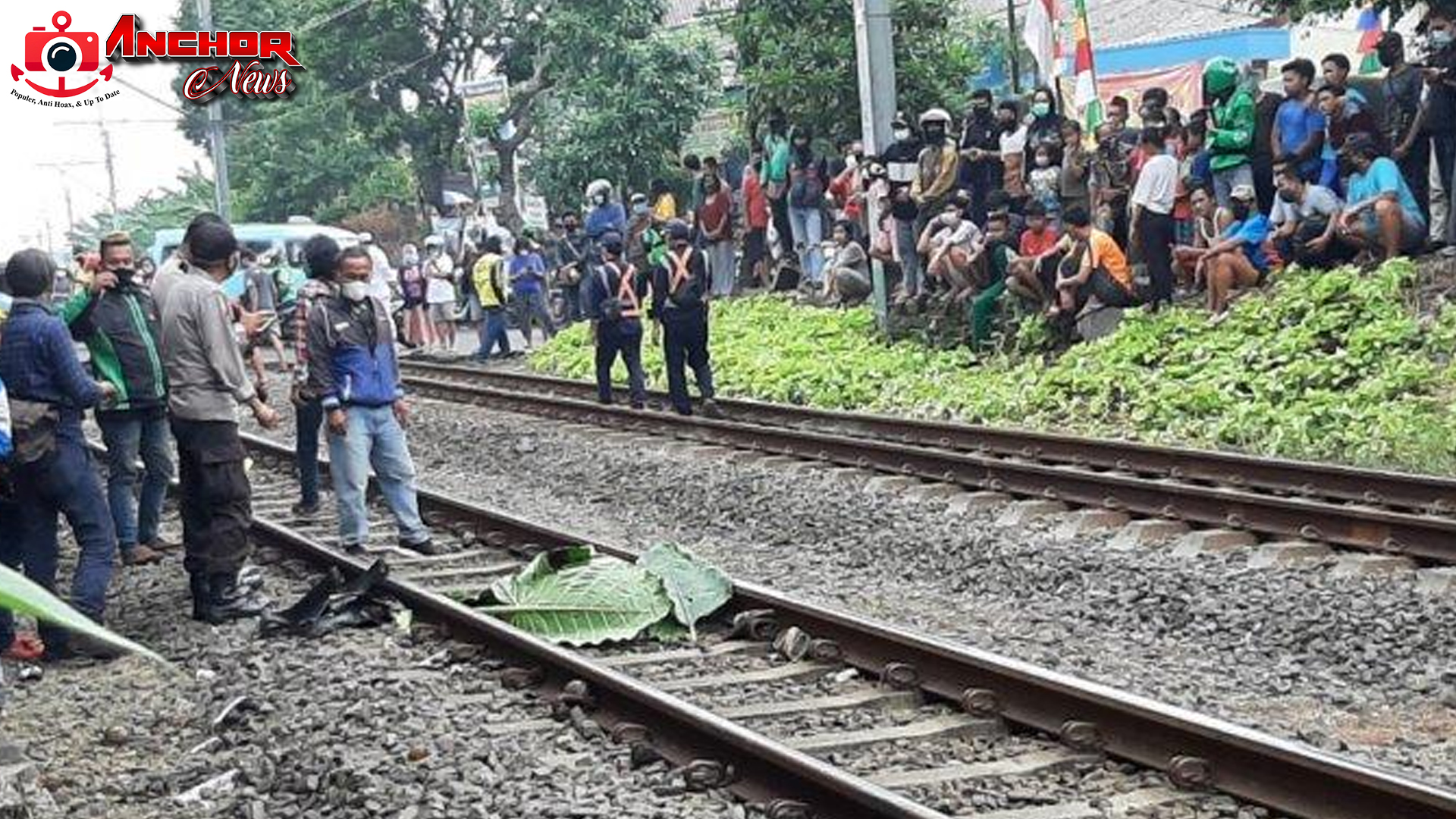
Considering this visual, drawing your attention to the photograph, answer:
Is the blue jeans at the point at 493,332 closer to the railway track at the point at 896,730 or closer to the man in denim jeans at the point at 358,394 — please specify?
the man in denim jeans at the point at 358,394

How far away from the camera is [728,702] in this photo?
22.0 feet

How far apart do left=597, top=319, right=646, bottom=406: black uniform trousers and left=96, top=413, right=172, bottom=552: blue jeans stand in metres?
6.17

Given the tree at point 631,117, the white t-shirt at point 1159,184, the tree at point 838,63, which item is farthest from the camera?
the tree at point 631,117

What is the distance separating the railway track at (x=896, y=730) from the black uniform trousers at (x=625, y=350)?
8.35 m

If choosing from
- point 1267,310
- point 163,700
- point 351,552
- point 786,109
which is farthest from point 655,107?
point 163,700

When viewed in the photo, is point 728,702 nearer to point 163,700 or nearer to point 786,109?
point 163,700

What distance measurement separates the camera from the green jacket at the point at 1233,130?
15344mm

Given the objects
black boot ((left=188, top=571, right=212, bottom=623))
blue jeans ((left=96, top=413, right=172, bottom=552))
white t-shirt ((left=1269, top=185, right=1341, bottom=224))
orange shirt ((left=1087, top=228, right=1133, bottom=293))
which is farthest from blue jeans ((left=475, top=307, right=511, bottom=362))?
black boot ((left=188, top=571, right=212, bottom=623))

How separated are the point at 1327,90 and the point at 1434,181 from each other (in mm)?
2356

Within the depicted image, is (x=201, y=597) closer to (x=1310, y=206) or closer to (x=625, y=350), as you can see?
(x=625, y=350)

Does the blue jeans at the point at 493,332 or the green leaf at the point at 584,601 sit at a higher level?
the green leaf at the point at 584,601

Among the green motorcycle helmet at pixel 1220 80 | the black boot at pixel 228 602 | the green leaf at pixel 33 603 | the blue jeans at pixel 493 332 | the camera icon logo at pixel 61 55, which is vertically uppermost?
the camera icon logo at pixel 61 55

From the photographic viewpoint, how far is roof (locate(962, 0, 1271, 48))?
31.7 m

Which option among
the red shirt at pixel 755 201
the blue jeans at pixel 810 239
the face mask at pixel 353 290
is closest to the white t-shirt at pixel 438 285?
the red shirt at pixel 755 201
